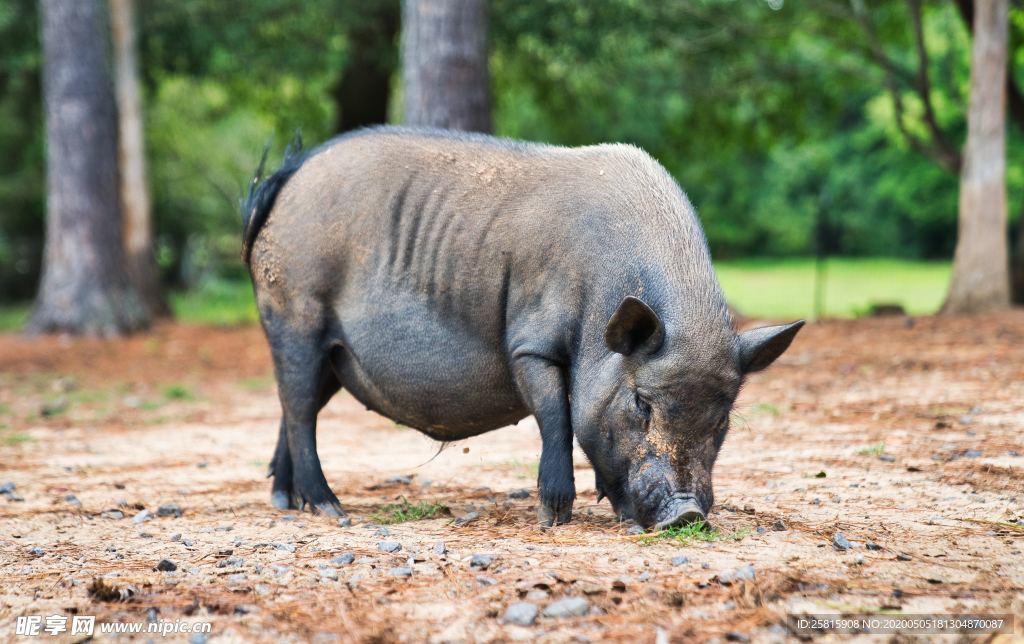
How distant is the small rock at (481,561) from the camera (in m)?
4.15

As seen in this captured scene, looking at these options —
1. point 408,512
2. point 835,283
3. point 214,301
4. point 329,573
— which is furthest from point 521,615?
point 835,283

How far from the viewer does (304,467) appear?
18.6 feet

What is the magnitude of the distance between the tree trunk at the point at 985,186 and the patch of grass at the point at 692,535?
8093 millimetres

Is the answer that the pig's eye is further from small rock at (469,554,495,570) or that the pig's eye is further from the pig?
small rock at (469,554,495,570)

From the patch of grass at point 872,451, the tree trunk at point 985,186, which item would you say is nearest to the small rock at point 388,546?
the patch of grass at point 872,451

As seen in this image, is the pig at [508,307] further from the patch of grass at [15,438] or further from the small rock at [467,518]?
the patch of grass at [15,438]

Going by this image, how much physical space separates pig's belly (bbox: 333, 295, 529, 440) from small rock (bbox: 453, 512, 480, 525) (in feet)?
1.28

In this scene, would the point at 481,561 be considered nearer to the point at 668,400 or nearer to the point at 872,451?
the point at 668,400

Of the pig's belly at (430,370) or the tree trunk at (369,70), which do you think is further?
the tree trunk at (369,70)

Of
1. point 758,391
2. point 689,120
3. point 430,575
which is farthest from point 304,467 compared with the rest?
point 689,120

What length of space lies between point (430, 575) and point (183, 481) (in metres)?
3.03

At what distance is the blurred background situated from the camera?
39.0ft

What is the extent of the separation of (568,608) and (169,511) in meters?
2.77

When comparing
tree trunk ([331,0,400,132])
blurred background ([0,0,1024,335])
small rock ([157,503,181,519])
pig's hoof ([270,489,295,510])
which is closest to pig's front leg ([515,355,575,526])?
pig's hoof ([270,489,295,510])
